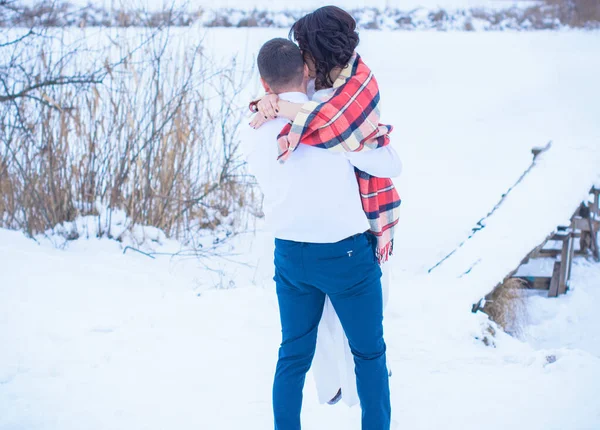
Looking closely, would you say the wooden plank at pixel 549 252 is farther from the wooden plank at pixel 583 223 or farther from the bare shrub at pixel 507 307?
the bare shrub at pixel 507 307

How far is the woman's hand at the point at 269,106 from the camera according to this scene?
1577 millimetres

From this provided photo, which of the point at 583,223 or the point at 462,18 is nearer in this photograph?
the point at 583,223

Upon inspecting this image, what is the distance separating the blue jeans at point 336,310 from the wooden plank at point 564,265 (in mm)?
3250

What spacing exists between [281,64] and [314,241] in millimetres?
515

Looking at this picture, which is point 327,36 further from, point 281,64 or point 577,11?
point 577,11

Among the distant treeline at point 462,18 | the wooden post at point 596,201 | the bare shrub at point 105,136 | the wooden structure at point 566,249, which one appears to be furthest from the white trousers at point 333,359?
the distant treeline at point 462,18

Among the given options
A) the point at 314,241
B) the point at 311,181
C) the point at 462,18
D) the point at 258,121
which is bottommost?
the point at 314,241

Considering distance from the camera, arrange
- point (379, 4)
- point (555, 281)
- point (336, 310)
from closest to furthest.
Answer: point (336, 310), point (555, 281), point (379, 4)

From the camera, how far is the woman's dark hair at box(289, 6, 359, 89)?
5.11 ft

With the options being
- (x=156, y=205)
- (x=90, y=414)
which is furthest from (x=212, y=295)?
(x=156, y=205)

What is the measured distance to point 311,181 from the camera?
1607 millimetres

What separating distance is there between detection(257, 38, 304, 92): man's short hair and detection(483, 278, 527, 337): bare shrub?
238cm

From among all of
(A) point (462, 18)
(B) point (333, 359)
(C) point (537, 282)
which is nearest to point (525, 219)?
(C) point (537, 282)

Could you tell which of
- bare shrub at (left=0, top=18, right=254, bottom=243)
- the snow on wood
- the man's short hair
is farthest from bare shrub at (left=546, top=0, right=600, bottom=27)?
the man's short hair
